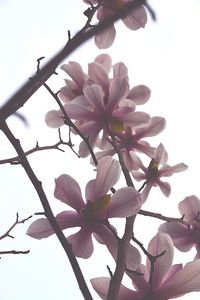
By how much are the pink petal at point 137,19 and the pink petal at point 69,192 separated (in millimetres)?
399

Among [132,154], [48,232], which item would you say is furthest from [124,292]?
[132,154]

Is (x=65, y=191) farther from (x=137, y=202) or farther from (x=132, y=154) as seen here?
(x=132, y=154)

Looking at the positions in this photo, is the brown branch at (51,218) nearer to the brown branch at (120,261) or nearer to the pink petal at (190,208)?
the brown branch at (120,261)

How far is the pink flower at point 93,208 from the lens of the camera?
0.65 meters

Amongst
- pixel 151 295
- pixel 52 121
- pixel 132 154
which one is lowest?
pixel 151 295

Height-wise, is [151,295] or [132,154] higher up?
[132,154]

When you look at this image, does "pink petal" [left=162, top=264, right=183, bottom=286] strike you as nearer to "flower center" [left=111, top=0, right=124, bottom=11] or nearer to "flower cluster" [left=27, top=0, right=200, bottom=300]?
"flower cluster" [left=27, top=0, right=200, bottom=300]

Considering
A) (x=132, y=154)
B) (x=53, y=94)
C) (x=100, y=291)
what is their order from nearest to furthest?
(x=100, y=291) < (x=53, y=94) < (x=132, y=154)

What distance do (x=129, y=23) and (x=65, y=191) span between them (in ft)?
1.42

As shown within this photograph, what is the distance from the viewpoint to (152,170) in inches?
36.9

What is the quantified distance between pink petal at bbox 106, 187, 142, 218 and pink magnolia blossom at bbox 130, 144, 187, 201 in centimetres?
28

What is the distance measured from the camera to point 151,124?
1.04 m

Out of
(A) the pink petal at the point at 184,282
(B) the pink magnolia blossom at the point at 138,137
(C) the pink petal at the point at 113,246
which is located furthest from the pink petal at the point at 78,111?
(A) the pink petal at the point at 184,282

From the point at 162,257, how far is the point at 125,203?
0.32 feet
